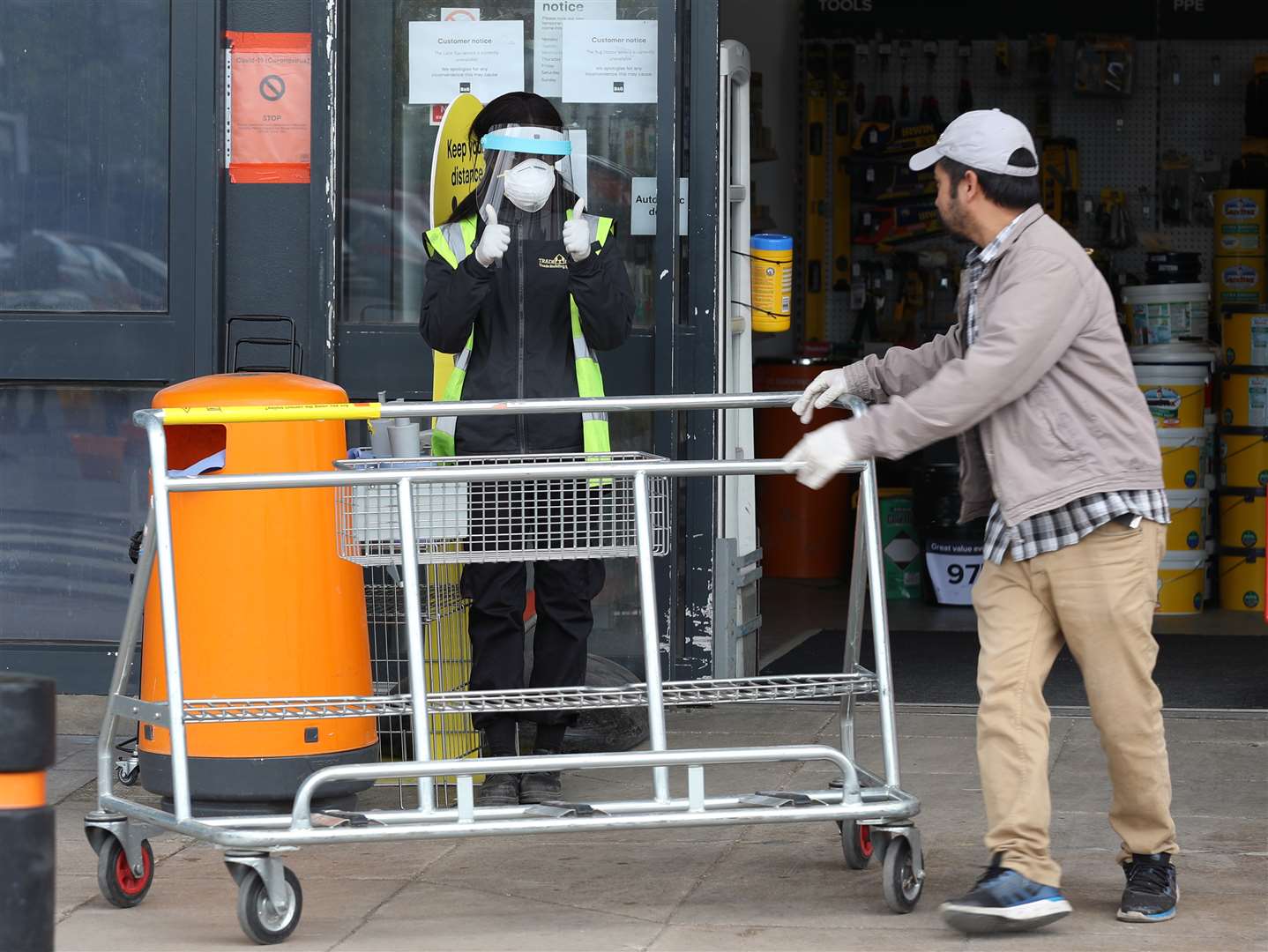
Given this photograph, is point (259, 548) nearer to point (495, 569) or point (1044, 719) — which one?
point (495, 569)

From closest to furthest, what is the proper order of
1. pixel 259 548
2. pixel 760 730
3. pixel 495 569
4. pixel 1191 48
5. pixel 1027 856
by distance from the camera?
1. pixel 1027 856
2. pixel 259 548
3. pixel 495 569
4. pixel 760 730
5. pixel 1191 48

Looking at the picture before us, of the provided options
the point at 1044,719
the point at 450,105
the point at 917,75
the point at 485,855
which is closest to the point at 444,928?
the point at 485,855

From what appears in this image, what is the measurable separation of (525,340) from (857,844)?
1.69m

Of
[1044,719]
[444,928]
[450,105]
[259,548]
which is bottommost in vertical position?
[444,928]

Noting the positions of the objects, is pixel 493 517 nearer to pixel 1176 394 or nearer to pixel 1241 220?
pixel 1176 394

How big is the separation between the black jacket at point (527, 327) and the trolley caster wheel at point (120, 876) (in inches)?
56.6

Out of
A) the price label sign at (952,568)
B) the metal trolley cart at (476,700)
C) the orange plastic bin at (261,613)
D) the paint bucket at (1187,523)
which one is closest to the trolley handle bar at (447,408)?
the metal trolley cart at (476,700)

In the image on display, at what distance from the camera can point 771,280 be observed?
659 cm

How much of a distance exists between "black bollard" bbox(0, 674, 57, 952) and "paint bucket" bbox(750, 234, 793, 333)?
3.86 metres

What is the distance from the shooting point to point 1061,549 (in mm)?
4203

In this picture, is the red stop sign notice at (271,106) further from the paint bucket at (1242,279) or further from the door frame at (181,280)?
the paint bucket at (1242,279)

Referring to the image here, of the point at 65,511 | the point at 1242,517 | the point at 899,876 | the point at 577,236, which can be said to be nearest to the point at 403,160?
the point at 577,236

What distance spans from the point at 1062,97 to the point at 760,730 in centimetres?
608

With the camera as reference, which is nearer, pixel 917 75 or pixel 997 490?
pixel 997 490
